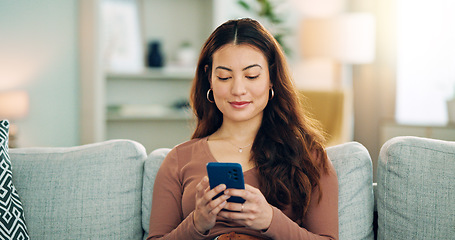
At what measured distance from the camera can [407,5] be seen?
3865 millimetres

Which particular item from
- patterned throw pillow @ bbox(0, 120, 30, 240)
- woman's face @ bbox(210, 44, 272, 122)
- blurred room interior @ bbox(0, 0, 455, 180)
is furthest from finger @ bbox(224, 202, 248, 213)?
blurred room interior @ bbox(0, 0, 455, 180)

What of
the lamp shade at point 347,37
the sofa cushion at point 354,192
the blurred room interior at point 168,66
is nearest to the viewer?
the sofa cushion at point 354,192

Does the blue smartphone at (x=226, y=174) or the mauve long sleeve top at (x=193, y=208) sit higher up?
the blue smartphone at (x=226, y=174)

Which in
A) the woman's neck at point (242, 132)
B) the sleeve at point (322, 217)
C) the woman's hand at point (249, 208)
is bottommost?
the sleeve at point (322, 217)

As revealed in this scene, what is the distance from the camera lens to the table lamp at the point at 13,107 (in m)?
3.17

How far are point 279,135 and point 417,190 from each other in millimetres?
428

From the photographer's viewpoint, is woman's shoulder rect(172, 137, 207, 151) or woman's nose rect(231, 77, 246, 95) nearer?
woman's nose rect(231, 77, 246, 95)

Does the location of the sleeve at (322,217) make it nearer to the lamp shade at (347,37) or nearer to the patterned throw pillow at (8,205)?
the patterned throw pillow at (8,205)

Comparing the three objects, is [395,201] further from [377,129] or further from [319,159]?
[377,129]

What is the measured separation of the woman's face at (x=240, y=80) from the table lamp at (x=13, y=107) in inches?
94.8

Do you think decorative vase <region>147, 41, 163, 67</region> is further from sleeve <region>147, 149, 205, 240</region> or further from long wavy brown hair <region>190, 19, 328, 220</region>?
sleeve <region>147, 149, 205, 240</region>

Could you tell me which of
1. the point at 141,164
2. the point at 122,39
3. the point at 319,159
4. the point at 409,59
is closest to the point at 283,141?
the point at 319,159

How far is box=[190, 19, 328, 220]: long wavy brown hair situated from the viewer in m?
1.24

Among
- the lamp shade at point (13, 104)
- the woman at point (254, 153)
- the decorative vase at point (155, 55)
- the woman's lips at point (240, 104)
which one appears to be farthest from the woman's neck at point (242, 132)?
the decorative vase at point (155, 55)
